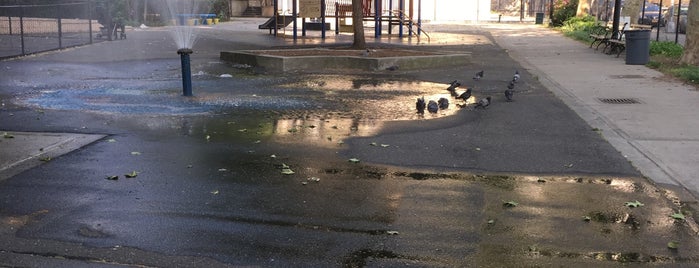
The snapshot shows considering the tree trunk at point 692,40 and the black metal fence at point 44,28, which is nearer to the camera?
the tree trunk at point 692,40

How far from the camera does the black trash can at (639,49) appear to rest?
18703 millimetres

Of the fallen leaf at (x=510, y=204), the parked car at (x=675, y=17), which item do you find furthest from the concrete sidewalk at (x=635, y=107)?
the parked car at (x=675, y=17)

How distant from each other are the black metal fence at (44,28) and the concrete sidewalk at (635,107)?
47.5 ft

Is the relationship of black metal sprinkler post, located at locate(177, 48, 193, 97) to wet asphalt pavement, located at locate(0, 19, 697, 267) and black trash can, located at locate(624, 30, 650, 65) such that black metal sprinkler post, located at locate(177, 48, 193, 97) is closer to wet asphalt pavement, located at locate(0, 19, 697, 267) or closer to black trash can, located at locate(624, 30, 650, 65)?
wet asphalt pavement, located at locate(0, 19, 697, 267)

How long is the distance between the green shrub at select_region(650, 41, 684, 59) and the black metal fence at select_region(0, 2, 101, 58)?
17968 mm

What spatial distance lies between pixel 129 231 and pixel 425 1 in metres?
47.8

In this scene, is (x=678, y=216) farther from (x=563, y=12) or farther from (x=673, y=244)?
(x=563, y=12)

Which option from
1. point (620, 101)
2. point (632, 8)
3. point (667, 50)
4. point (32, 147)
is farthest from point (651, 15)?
point (32, 147)

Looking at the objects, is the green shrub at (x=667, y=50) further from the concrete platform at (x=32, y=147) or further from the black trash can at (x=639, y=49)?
the concrete platform at (x=32, y=147)

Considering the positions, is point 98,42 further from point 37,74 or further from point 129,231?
point 129,231

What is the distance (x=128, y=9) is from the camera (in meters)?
35.2

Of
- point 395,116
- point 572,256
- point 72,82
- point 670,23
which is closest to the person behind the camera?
point 572,256

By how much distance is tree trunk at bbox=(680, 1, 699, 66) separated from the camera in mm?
17438

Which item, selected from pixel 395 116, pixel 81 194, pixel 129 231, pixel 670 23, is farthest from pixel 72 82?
pixel 670 23
